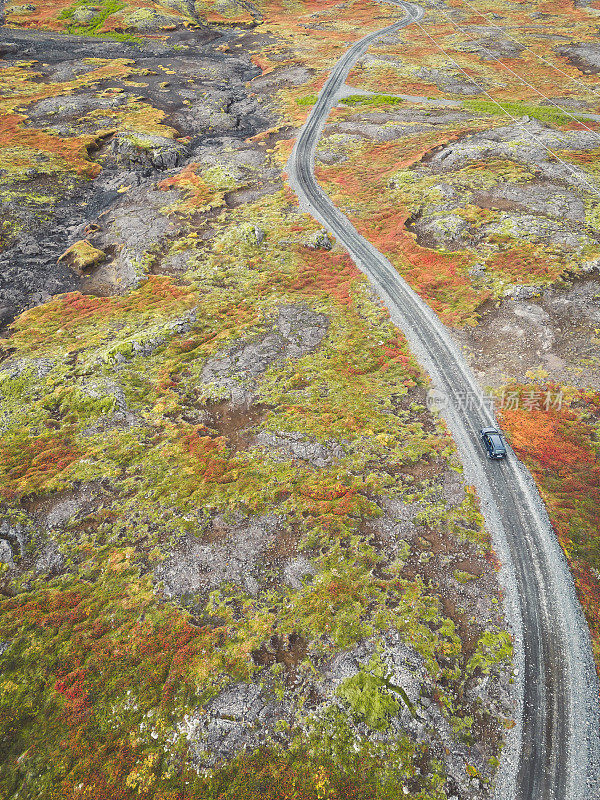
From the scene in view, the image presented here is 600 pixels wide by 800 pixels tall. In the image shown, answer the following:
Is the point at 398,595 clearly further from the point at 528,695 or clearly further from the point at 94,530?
the point at 94,530

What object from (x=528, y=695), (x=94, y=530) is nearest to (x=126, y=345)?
(x=94, y=530)

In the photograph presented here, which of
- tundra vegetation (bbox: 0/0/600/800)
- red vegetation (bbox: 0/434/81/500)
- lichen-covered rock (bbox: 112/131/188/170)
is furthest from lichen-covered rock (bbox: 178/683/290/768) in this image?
lichen-covered rock (bbox: 112/131/188/170)

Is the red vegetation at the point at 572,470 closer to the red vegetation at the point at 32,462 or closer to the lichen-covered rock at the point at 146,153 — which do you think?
the red vegetation at the point at 32,462

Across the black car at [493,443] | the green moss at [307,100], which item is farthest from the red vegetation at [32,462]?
the green moss at [307,100]

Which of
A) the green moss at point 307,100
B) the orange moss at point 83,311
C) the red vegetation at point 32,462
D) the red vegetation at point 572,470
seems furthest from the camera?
the green moss at point 307,100

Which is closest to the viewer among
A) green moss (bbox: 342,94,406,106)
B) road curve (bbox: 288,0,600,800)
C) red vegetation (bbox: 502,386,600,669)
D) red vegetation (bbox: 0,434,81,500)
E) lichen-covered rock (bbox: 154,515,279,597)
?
road curve (bbox: 288,0,600,800)

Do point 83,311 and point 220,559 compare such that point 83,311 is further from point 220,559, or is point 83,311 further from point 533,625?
point 533,625

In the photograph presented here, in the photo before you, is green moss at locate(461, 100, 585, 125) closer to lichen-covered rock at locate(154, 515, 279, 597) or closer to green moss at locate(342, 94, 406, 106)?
green moss at locate(342, 94, 406, 106)
